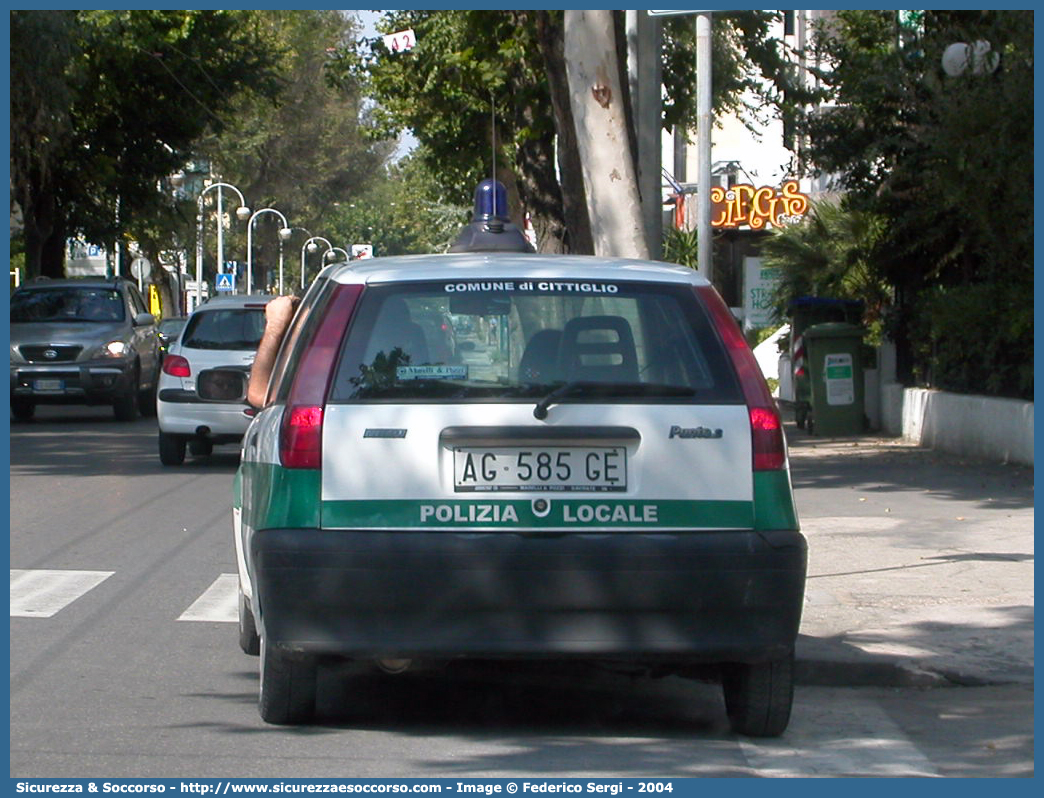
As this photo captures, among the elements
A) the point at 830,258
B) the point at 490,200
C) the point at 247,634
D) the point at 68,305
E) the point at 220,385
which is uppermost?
the point at 490,200

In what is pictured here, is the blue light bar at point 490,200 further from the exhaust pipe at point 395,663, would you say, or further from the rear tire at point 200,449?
the exhaust pipe at point 395,663

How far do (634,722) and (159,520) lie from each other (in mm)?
6829

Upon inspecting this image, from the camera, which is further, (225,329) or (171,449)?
(225,329)

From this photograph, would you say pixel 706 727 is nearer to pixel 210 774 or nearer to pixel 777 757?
pixel 777 757

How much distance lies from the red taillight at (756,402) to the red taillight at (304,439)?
4.58 feet

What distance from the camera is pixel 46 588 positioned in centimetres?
926

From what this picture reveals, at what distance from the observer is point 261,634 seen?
567 cm

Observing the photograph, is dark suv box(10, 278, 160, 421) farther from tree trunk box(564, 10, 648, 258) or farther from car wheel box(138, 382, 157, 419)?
tree trunk box(564, 10, 648, 258)

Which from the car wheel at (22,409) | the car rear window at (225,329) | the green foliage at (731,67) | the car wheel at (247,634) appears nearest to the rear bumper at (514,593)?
the car wheel at (247,634)

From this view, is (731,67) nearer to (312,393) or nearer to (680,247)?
(680,247)

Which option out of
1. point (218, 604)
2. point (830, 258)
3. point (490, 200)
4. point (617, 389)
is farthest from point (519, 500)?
point (830, 258)

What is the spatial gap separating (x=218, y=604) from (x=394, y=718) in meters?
2.82

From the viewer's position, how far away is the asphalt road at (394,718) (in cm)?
559

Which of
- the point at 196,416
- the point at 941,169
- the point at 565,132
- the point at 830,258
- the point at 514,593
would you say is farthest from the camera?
the point at 830,258
